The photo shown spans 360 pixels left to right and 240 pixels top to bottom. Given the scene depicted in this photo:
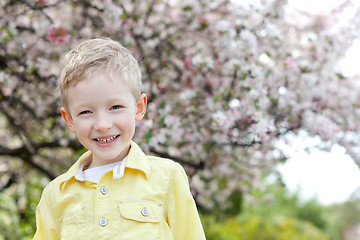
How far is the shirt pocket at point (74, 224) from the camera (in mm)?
1659

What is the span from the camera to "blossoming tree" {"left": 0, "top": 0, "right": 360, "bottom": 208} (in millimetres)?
3410

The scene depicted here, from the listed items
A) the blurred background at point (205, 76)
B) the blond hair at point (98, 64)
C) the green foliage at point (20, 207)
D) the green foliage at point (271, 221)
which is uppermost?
the blond hair at point (98, 64)

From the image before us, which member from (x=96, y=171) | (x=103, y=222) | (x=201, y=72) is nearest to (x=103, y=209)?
(x=103, y=222)

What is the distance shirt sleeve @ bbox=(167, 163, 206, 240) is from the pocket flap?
6 centimetres

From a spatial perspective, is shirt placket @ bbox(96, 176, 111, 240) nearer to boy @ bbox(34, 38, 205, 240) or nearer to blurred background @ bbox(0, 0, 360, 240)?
boy @ bbox(34, 38, 205, 240)

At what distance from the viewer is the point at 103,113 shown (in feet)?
5.26

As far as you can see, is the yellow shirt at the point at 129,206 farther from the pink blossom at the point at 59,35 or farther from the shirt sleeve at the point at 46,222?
the pink blossom at the point at 59,35

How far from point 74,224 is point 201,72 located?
2.33 m

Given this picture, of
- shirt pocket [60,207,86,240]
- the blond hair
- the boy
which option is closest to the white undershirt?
the boy

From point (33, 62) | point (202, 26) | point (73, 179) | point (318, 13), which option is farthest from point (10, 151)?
point (318, 13)

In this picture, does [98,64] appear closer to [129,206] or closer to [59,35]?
[129,206]

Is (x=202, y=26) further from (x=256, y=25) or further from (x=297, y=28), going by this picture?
(x=297, y=28)

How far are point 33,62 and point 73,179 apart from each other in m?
2.14

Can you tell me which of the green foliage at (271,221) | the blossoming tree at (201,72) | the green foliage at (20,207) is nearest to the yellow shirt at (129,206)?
the blossoming tree at (201,72)
